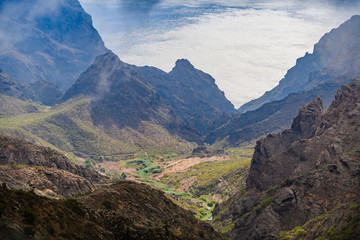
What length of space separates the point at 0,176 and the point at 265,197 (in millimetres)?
99252

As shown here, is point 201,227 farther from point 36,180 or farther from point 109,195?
point 36,180

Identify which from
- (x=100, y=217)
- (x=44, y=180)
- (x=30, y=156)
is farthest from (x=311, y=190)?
(x=30, y=156)

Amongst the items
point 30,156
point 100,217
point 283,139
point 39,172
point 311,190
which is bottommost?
point 283,139

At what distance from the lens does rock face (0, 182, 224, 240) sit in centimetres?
3169

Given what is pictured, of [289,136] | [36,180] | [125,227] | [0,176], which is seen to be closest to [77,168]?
[36,180]

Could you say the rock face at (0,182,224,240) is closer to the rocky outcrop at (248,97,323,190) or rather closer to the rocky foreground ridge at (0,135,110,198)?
the rocky foreground ridge at (0,135,110,198)

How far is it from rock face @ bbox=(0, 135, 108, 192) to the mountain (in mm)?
63469

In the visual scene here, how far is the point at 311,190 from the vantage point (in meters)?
108

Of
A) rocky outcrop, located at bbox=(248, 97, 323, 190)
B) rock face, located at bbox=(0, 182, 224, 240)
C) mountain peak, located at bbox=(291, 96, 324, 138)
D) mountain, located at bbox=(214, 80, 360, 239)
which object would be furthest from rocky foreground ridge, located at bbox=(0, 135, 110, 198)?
mountain peak, located at bbox=(291, 96, 324, 138)

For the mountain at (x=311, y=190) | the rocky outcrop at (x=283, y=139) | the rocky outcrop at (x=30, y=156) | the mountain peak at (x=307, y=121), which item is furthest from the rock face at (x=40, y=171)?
the mountain peak at (x=307, y=121)

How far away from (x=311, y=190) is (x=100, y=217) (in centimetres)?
8411

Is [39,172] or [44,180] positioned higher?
[39,172]

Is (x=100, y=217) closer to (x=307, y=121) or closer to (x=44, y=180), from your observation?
(x=44, y=180)

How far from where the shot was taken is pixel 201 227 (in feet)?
261
